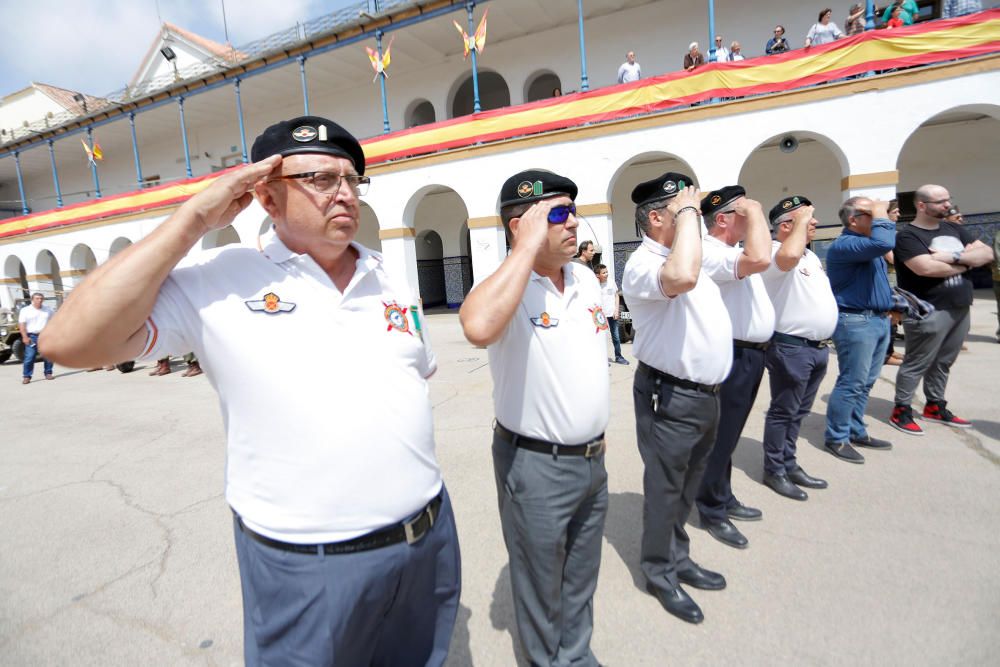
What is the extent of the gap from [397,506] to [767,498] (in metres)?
3.04

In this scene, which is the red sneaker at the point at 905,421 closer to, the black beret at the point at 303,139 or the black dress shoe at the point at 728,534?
the black dress shoe at the point at 728,534

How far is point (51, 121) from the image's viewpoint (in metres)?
24.7

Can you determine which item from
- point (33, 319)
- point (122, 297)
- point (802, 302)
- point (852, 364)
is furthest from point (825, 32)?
point (33, 319)

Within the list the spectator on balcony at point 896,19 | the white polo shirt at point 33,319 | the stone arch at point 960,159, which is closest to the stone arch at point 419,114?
the white polo shirt at point 33,319

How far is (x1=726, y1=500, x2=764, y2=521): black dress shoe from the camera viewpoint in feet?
10.5

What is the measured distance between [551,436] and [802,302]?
8.19 ft

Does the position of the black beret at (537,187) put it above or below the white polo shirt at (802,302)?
above

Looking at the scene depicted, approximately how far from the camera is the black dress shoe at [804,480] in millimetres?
3543

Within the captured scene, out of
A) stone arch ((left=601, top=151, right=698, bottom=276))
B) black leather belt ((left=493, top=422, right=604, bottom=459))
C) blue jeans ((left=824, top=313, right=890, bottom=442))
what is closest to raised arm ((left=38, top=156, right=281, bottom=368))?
black leather belt ((left=493, top=422, right=604, bottom=459))

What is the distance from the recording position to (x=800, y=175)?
14.3 metres

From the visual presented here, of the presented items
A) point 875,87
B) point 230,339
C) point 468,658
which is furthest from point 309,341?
point 875,87

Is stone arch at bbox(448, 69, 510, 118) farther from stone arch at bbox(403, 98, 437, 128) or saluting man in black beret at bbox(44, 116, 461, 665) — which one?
saluting man in black beret at bbox(44, 116, 461, 665)

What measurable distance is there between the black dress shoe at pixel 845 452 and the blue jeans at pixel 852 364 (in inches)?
1.6

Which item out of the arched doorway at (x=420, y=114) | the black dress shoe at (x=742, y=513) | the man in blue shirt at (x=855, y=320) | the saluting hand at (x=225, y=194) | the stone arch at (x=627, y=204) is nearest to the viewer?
the saluting hand at (x=225, y=194)
